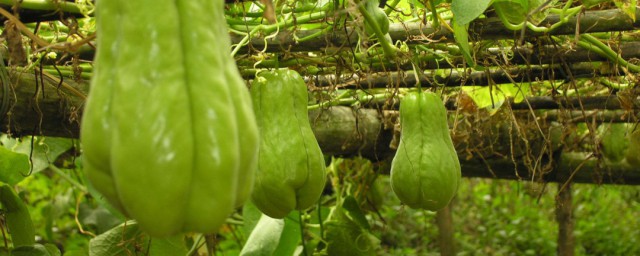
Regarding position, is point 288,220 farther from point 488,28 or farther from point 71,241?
point 71,241

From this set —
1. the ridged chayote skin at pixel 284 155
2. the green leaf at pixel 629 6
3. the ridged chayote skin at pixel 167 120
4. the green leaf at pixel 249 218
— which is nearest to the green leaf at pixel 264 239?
the green leaf at pixel 249 218

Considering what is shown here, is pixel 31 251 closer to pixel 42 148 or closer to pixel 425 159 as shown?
pixel 42 148

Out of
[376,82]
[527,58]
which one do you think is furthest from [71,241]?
[527,58]

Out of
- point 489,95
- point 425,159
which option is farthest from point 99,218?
point 425,159

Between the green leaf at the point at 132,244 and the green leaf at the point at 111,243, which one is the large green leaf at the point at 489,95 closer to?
the green leaf at the point at 132,244

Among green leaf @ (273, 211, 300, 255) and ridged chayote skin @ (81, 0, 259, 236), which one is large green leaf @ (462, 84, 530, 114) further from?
ridged chayote skin @ (81, 0, 259, 236)

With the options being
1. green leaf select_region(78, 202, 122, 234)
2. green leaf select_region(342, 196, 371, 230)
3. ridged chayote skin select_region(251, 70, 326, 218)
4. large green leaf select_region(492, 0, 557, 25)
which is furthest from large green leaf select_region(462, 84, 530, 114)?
green leaf select_region(78, 202, 122, 234)
